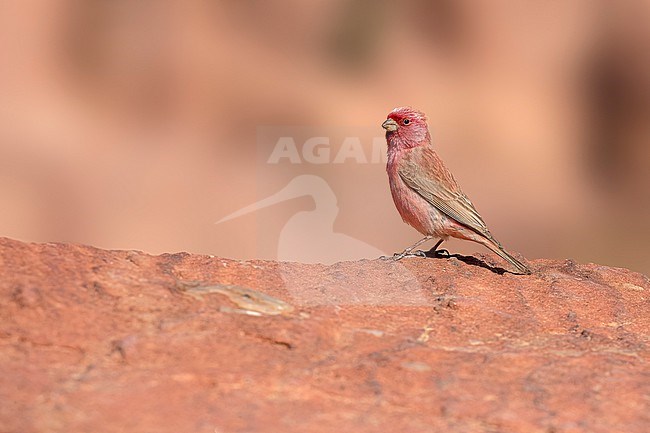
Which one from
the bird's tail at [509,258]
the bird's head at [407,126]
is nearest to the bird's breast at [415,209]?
the bird's head at [407,126]

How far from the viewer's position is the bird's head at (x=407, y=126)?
529cm

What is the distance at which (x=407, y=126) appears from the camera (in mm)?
5305

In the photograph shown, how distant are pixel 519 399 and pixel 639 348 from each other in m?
0.91

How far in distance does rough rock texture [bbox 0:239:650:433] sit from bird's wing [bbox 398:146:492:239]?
1.25 metres

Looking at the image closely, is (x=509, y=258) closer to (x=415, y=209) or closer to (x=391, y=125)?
(x=415, y=209)

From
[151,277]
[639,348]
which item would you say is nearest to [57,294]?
[151,277]

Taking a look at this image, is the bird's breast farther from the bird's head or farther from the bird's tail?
the bird's tail

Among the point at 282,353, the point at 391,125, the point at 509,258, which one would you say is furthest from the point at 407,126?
the point at 282,353

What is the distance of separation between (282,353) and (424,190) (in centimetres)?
255

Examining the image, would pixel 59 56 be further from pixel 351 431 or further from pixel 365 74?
pixel 351 431

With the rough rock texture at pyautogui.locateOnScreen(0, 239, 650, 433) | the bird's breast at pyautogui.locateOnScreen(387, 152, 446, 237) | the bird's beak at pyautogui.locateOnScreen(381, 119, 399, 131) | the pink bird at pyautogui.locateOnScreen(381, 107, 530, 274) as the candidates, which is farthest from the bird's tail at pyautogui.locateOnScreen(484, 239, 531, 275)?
the bird's beak at pyautogui.locateOnScreen(381, 119, 399, 131)

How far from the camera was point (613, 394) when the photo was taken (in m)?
2.66

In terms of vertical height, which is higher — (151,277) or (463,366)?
(151,277)

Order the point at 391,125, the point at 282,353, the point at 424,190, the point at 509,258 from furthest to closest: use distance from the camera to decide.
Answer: the point at 391,125, the point at 424,190, the point at 509,258, the point at 282,353
